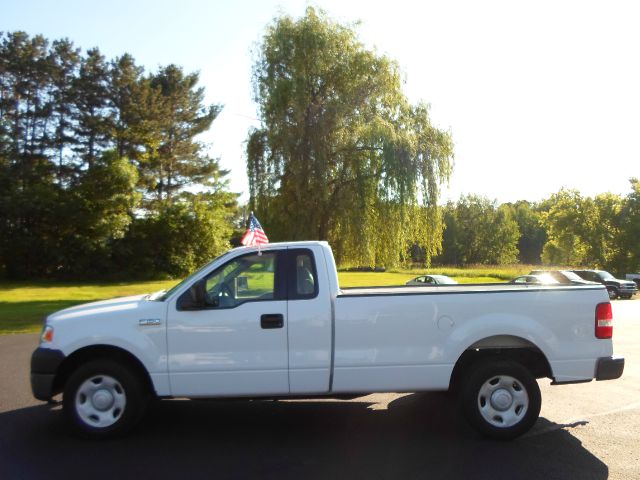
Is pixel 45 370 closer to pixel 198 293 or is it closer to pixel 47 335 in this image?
pixel 47 335

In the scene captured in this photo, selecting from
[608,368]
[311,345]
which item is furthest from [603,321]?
[311,345]

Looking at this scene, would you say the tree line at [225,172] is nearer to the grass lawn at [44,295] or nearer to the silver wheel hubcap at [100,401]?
the grass lawn at [44,295]

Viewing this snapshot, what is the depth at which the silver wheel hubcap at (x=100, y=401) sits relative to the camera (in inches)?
219

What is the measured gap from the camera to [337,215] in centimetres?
2592

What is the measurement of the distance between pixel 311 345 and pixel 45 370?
2.53m

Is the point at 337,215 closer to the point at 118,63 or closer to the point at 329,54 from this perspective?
the point at 329,54

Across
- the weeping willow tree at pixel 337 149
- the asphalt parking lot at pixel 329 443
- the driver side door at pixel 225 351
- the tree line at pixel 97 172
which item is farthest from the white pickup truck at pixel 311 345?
the tree line at pixel 97 172

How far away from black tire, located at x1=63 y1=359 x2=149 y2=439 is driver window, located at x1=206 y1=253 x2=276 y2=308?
1.11m

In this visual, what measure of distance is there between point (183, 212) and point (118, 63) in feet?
40.6

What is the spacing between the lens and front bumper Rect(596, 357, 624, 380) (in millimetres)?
5660

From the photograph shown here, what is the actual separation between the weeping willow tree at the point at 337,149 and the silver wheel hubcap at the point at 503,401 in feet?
65.8

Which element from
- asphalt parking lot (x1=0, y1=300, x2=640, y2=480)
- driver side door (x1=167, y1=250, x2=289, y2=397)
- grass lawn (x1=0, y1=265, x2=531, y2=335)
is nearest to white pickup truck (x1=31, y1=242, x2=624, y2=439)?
driver side door (x1=167, y1=250, x2=289, y2=397)

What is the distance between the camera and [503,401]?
222 inches

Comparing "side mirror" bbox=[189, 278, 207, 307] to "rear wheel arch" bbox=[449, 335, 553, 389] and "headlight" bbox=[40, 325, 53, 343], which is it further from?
"rear wheel arch" bbox=[449, 335, 553, 389]
